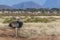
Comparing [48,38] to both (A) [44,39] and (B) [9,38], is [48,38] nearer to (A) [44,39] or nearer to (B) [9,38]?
(A) [44,39]

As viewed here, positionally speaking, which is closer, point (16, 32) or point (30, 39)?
point (30, 39)

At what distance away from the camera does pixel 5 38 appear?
19.8 m

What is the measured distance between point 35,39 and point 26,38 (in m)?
0.96

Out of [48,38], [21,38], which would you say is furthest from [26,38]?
[48,38]

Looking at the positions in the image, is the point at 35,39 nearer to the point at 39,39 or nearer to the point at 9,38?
the point at 39,39

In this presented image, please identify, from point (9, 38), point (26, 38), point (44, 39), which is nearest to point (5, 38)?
point (9, 38)

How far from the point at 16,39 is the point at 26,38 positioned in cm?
109

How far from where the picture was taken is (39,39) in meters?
19.5

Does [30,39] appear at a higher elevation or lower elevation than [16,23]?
lower

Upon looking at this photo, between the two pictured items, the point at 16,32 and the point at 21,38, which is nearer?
the point at 21,38

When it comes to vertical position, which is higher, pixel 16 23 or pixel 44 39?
pixel 16 23

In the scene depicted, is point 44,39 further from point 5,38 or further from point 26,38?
point 5,38

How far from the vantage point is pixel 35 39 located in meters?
19.6

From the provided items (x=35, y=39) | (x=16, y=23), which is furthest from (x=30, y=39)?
(x=16, y=23)
